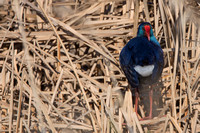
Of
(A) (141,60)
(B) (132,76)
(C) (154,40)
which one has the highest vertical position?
(C) (154,40)

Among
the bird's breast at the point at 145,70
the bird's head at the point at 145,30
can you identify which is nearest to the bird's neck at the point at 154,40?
the bird's head at the point at 145,30

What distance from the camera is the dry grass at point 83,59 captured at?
2.45 m

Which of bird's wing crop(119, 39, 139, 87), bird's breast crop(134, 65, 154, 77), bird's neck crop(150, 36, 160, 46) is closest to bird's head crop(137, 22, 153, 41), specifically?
bird's neck crop(150, 36, 160, 46)

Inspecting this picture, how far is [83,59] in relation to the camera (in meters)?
2.85

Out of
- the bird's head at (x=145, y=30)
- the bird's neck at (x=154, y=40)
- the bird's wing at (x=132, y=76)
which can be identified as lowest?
the bird's wing at (x=132, y=76)

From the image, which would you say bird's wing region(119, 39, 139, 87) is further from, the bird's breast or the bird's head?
the bird's head

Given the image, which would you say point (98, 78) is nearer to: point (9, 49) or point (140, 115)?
point (140, 115)

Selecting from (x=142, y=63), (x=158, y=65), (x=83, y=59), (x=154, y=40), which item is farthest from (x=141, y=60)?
(x=83, y=59)

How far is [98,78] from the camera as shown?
273 centimetres

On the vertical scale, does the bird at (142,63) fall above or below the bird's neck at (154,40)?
below

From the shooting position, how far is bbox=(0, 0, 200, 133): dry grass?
2451mm

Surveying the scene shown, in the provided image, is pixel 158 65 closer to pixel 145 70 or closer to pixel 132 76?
pixel 145 70

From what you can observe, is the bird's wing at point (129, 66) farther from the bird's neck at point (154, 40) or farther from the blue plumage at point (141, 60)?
the bird's neck at point (154, 40)

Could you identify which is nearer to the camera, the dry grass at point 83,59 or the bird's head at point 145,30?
the dry grass at point 83,59
